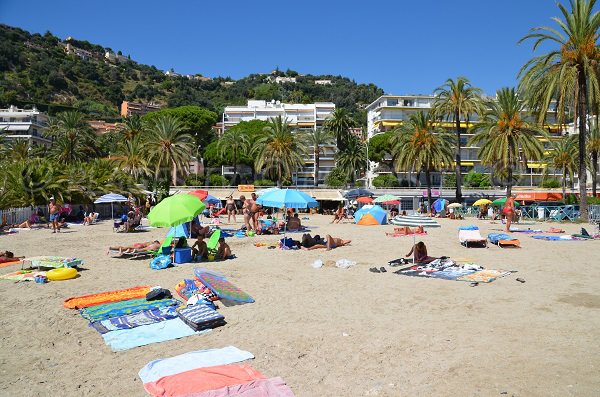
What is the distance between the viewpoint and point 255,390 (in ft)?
16.5

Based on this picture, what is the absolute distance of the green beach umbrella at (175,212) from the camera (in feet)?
41.8

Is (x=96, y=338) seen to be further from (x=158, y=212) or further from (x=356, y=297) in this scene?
(x=158, y=212)

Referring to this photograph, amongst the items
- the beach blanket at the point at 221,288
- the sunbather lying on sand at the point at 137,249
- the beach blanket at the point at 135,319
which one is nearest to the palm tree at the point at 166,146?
the sunbather lying on sand at the point at 137,249

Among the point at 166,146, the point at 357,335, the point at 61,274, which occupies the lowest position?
the point at 357,335

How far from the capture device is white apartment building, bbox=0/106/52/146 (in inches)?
3209

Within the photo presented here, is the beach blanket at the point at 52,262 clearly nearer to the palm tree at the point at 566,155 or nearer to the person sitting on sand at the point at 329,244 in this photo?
the person sitting on sand at the point at 329,244

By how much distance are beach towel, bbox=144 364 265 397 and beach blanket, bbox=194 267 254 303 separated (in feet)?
10.9

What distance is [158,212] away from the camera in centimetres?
1314

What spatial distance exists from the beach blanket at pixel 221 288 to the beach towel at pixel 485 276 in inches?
210

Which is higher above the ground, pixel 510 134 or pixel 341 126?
pixel 341 126

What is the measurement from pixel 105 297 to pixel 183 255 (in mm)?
4399

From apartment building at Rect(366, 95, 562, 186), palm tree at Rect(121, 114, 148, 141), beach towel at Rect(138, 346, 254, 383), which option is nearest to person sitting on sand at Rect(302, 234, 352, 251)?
beach towel at Rect(138, 346, 254, 383)

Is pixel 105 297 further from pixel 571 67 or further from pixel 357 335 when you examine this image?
pixel 571 67

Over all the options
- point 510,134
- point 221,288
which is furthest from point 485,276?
point 510,134
